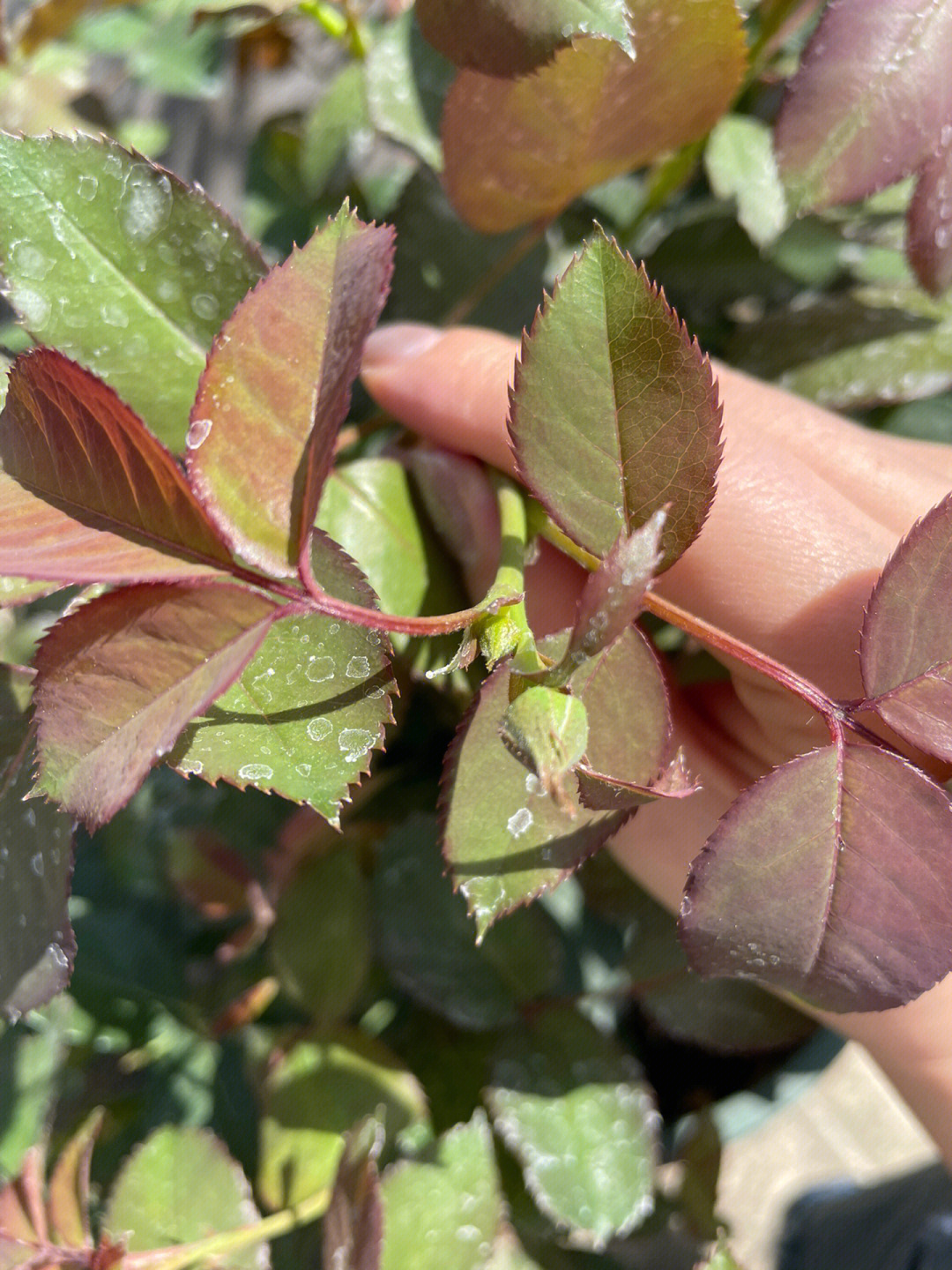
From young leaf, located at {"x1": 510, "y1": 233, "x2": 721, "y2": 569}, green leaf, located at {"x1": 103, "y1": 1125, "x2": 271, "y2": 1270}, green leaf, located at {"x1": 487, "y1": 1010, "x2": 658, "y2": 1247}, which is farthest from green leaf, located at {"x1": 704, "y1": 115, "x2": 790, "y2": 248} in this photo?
green leaf, located at {"x1": 103, "y1": 1125, "x2": 271, "y2": 1270}

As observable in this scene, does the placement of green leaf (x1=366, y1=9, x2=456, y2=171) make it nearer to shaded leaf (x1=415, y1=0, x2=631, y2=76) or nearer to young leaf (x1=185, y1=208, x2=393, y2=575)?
shaded leaf (x1=415, y1=0, x2=631, y2=76)

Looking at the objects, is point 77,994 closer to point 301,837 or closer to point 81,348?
point 301,837

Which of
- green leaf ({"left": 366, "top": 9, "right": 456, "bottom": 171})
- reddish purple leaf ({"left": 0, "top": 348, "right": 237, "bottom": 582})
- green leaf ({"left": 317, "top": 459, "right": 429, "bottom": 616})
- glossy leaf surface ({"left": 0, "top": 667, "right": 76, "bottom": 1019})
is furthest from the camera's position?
green leaf ({"left": 366, "top": 9, "right": 456, "bottom": 171})

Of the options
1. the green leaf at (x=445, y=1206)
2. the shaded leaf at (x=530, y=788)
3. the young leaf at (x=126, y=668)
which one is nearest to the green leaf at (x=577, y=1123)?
the green leaf at (x=445, y=1206)

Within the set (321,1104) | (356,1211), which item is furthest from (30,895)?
(321,1104)

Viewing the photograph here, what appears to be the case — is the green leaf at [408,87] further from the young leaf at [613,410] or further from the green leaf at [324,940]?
the green leaf at [324,940]
